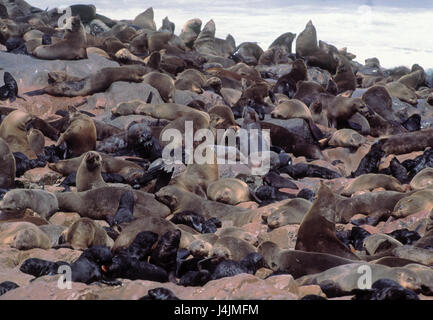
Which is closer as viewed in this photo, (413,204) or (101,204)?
(413,204)

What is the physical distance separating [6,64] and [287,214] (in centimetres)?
904

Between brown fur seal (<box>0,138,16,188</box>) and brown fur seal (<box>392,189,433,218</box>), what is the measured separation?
5.17m

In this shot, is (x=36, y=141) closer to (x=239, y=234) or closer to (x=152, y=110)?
(x=152, y=110)

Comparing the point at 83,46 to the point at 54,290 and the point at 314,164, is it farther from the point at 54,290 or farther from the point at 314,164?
the point at 54,290

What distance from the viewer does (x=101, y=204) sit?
8477mm

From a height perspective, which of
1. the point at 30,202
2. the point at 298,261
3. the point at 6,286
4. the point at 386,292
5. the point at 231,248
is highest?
the point at 386,292

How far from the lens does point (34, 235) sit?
6523 mm

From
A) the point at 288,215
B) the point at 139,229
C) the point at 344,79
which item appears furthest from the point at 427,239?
the point at 344,79

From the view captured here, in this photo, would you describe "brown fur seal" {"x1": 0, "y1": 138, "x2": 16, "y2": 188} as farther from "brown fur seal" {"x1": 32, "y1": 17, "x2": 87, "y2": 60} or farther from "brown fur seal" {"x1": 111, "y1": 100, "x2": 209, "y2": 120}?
"brown fur seal" {"x1": 32, "y1": 17, "x2": 87, "y2": 60}

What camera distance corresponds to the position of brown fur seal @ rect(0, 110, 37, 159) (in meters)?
11.0

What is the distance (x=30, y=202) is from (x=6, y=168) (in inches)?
56.9

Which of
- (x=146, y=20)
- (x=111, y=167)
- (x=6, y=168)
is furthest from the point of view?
(x=146, y=20)

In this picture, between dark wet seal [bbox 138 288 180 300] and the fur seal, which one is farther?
the fur seal

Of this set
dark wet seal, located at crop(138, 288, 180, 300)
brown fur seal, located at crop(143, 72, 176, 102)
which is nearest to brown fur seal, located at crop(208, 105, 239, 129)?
brown fur seal, located at crop(143, 72, 176, 102)
